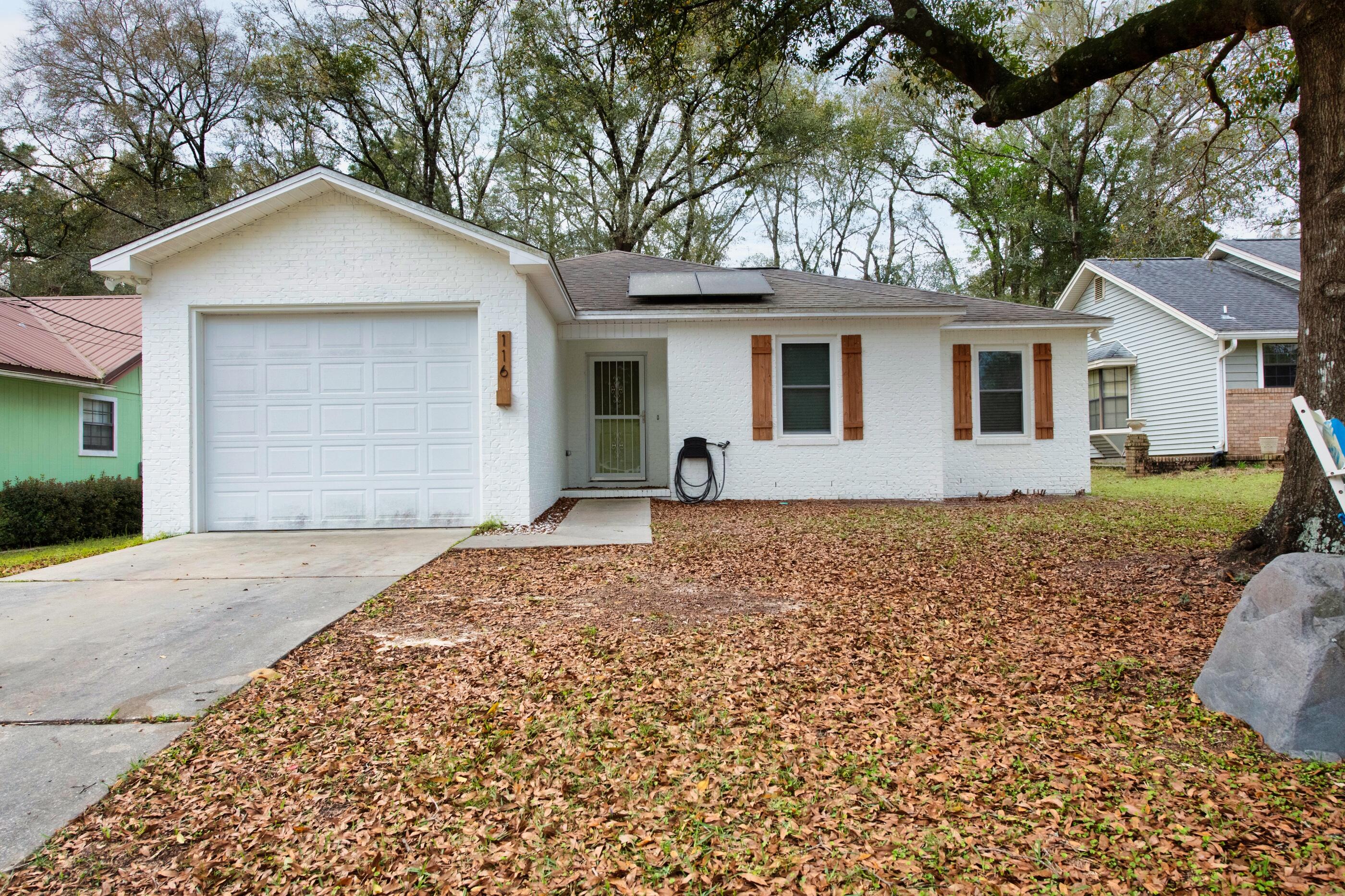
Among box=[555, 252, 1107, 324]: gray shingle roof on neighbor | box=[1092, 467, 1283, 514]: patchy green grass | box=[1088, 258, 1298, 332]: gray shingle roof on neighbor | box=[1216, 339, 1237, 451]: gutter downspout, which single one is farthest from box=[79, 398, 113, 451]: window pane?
box=[1216, 339, 1237, 451]: gutter downspout

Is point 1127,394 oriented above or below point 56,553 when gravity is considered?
above

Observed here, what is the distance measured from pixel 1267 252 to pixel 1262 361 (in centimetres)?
507

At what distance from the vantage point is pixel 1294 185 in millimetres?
8625

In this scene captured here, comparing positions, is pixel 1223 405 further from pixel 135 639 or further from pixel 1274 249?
pixel 135 639

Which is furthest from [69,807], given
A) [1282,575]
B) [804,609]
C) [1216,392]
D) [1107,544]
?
[1216,392]

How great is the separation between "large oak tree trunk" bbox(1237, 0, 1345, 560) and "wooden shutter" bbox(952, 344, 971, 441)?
6.56 meters

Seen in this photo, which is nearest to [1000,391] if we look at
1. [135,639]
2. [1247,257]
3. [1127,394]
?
[1127,394]

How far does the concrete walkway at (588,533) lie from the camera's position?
23.4 feet

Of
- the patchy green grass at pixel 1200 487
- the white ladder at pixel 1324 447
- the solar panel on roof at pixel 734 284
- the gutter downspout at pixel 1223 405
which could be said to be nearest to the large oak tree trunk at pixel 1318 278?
the white ladder at pixel 1324 447

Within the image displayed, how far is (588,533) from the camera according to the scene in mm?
7691

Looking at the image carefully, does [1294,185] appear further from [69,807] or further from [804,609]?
[69,807]

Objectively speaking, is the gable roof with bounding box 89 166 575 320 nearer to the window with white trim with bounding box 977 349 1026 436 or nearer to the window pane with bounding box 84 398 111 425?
the window with white trim with bounding box 977 349 1026 436

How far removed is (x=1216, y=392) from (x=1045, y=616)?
14.6 meters

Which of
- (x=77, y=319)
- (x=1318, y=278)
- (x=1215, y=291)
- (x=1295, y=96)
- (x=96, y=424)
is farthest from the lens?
(x=1215, y=291)
